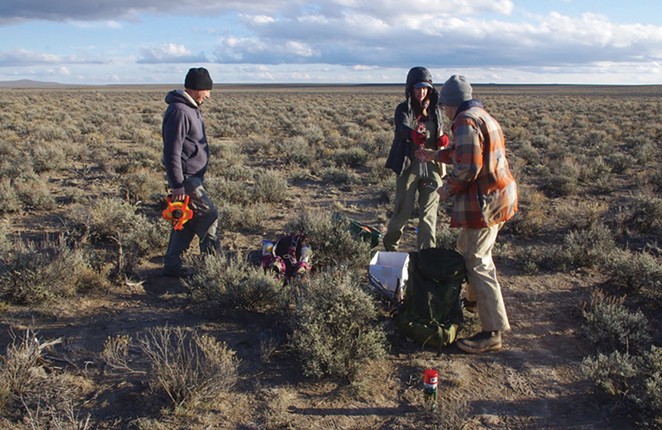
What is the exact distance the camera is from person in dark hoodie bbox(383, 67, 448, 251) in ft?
15.3

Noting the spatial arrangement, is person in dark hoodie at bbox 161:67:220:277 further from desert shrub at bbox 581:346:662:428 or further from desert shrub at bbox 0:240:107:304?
desert shrub at bbox 581:346:662:428

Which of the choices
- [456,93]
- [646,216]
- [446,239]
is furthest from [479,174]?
[646,216]

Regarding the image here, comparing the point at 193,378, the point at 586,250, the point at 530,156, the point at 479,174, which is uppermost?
the point at 479,174

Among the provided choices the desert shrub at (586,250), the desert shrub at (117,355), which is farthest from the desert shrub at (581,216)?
the desert shrub at (117,355)

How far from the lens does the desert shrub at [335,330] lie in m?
3.44

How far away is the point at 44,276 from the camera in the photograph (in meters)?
4.37

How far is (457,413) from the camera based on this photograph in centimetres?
298

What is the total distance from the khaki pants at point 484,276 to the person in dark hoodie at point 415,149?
117 centimetres

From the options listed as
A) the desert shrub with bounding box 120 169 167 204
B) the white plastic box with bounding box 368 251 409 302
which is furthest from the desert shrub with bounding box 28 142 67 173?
the white plastic box with bounding box 368 251 409 302

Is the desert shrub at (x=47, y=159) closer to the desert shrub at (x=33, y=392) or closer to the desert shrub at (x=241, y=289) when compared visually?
the desert shrub at (x=241, y=289)

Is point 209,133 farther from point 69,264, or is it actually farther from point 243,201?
point 69,264

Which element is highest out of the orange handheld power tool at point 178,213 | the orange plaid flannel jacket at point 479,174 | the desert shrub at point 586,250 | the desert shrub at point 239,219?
the orange plaid flannel jacket at point 479,174

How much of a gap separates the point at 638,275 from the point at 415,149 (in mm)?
2454

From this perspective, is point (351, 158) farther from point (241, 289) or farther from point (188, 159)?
point (241, 289)
